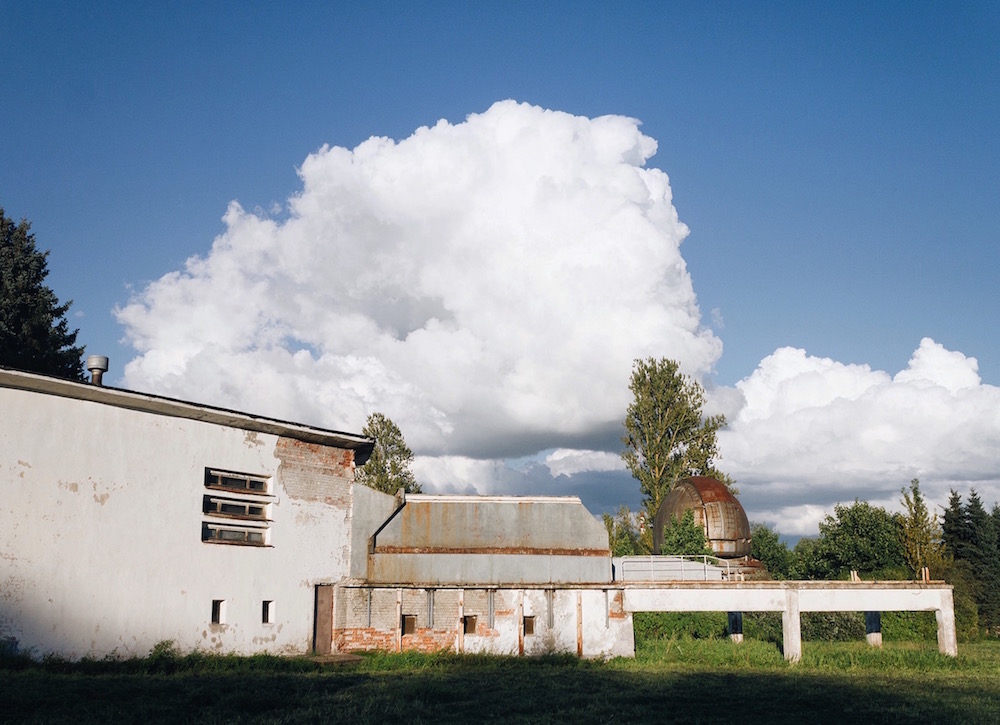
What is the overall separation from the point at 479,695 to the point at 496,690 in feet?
3.33

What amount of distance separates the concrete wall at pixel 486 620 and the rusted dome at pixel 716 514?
13.3m

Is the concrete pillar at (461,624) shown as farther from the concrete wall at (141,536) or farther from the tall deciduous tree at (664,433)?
the tall deciduous tree at (664,433)

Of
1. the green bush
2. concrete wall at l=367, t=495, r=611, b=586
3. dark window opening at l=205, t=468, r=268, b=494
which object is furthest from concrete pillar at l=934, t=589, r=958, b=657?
dark window opening at l=205, t=468, r=268, b=494

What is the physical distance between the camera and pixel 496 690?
2041 cm

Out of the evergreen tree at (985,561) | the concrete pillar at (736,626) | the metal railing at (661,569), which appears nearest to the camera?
the metal railing at (661,569)

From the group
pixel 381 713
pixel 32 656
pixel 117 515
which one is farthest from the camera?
pixel 117 515

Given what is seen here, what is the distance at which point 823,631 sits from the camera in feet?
133

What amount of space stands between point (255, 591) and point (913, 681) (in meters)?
19.3

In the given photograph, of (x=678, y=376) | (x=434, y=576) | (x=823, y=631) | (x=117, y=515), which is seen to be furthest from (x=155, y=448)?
(x=678, y=376)

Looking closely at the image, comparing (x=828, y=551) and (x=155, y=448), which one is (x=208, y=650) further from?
(x=828, y=551)

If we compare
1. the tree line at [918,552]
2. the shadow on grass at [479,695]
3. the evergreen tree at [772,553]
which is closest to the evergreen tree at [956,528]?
the tree line at [918,552]

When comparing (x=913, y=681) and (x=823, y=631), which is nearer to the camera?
(x=913, y=681)

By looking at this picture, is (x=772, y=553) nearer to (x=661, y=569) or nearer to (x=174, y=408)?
(x=661, y=569)

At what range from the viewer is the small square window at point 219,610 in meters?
24.9
